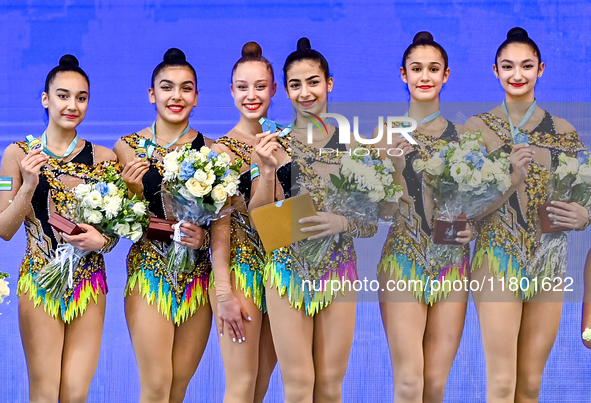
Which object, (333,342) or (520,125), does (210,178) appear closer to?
(333,342)

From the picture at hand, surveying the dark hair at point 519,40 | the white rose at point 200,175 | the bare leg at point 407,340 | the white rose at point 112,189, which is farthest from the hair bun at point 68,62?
the dark hair at point 519,40

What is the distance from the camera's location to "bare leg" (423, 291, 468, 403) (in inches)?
159

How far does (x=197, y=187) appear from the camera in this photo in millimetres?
3855

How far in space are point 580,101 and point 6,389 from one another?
3.82 m

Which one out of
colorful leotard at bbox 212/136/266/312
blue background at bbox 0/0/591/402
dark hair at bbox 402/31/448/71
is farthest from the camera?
blue background at bbox 0/0/591/402

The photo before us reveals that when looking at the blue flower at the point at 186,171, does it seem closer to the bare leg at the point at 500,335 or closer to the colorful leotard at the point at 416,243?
the colorful leotard at the point at 416,243

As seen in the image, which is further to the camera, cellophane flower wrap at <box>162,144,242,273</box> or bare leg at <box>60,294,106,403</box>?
bare leg at <box>60,294,106,403</box>

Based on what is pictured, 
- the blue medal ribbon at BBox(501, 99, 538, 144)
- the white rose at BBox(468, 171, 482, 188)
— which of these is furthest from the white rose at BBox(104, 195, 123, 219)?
the blue medal ribbon at BBox(501, 99, 538, 144)

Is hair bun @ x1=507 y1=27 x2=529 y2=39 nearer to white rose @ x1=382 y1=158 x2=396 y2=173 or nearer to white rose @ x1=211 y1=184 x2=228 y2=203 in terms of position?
white rose @ x1=382 y1=158 x2=396 y2=173

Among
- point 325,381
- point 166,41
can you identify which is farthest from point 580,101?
point 166,41

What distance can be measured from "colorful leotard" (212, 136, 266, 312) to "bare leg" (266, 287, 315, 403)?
145 millimetres

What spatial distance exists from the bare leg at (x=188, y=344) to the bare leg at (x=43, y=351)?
59 centimetres

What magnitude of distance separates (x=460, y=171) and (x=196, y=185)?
4.37ft

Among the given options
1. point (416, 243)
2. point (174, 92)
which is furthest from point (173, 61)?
point (416, 243)
